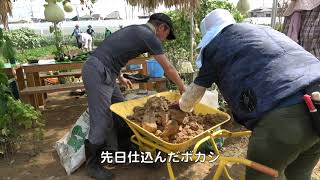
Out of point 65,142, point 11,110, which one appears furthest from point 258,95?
point 11,110

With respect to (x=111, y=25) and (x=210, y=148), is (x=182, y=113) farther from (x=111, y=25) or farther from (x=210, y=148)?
(x=111, y=25)

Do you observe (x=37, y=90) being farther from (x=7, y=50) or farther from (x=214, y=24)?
(x=214, y=24)

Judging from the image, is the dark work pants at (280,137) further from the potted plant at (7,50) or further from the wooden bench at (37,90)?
the wooden bench at (37,90)

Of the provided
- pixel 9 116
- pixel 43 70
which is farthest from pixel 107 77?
pixel 43 70

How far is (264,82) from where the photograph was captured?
6.13 feet

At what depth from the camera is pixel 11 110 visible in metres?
4.02

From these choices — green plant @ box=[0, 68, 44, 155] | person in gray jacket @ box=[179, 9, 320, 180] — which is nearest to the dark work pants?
person in gray jacket @ box=[179, 9, 320, 180]

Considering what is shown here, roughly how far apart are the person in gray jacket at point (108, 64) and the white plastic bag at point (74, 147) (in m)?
0.15

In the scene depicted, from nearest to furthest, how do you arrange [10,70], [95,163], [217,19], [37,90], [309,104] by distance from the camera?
[309,104] → [217,19] → [95,163] → [37,90] → [10,70]

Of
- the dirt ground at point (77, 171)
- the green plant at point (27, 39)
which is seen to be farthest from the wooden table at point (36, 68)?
the green plant at point (27, 39)

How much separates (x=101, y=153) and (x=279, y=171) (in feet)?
6.99

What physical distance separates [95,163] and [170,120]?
1.23 m

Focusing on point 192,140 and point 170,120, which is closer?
point 192,140

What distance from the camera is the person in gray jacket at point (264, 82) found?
5.99ft
